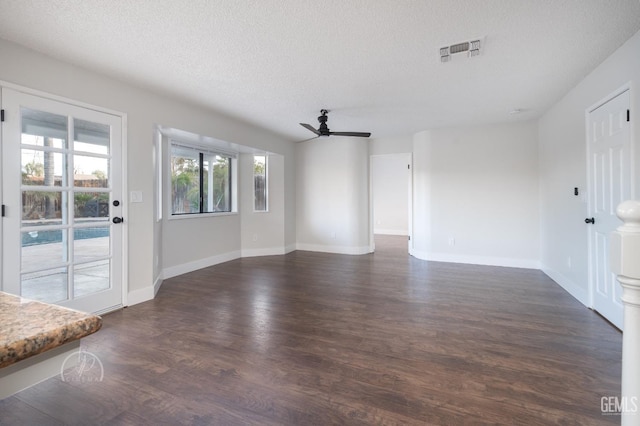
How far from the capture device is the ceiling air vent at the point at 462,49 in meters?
2.47

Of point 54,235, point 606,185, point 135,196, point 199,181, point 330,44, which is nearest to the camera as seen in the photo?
point 330,44

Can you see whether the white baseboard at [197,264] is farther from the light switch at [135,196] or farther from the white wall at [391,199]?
the white wall at [391,199]

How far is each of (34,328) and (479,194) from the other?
19.0ft

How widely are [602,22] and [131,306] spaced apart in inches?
192

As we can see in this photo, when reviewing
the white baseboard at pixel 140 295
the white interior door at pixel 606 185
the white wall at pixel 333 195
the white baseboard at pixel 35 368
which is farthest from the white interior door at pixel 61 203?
the white interior door at pixel 606 185

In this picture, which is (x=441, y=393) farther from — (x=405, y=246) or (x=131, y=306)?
(x=405, y=246)

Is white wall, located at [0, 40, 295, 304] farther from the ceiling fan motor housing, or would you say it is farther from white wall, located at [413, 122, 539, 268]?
white wall, located at [413, 122, 539, 268]

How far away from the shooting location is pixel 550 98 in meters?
3.80

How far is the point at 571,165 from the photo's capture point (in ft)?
11.6

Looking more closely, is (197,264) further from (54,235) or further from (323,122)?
(323,122)

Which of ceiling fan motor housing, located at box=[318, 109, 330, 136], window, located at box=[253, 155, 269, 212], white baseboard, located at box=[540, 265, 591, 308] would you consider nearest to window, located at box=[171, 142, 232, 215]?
window, located at box=[253, 155, 269, 212]

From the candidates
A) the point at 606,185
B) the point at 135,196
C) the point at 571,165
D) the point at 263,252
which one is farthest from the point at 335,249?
the point at 606,185

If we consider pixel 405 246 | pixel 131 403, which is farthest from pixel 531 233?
pixel 131 403

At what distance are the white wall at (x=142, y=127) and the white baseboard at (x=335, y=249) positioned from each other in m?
2.06
